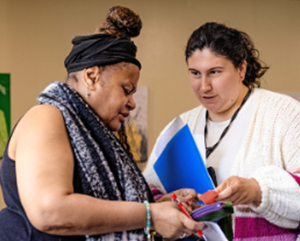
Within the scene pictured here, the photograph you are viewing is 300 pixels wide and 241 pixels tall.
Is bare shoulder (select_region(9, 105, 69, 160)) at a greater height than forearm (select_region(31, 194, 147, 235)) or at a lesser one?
greater

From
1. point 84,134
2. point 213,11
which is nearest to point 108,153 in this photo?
point 84,134

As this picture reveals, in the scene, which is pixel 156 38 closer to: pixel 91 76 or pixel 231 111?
pixel 231 111

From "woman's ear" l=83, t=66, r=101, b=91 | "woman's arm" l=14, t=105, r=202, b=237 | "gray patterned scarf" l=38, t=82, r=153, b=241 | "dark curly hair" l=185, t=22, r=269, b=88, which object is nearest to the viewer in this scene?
"woman's arm" l=14, t=105, r=202, b=237

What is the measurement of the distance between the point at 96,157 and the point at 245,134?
73 cm

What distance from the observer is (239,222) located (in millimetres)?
1229

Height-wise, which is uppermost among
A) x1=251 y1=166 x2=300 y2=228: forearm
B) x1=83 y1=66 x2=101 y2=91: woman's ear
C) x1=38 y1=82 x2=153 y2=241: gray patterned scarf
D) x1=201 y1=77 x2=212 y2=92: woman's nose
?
x1=83 y1=66 x2=101 y2=91: woman's ear

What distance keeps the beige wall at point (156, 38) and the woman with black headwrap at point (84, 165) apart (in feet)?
5.55

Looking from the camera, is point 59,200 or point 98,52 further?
point 98,52

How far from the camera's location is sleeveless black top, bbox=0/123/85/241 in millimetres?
802

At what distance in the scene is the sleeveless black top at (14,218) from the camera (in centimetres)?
80

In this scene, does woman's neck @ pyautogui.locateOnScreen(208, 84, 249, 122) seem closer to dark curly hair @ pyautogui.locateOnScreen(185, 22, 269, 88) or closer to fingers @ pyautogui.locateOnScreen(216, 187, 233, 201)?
dark curly hair @ pyautogui.locateOnScreen(185, 22, 269, 88)

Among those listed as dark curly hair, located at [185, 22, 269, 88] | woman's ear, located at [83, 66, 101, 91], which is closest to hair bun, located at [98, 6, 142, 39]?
woman's ear, located at [83, 66, 101, 91]

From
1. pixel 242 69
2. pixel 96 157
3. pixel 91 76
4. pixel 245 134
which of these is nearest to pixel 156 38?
pixel 242 69

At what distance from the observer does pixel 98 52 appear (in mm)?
938
